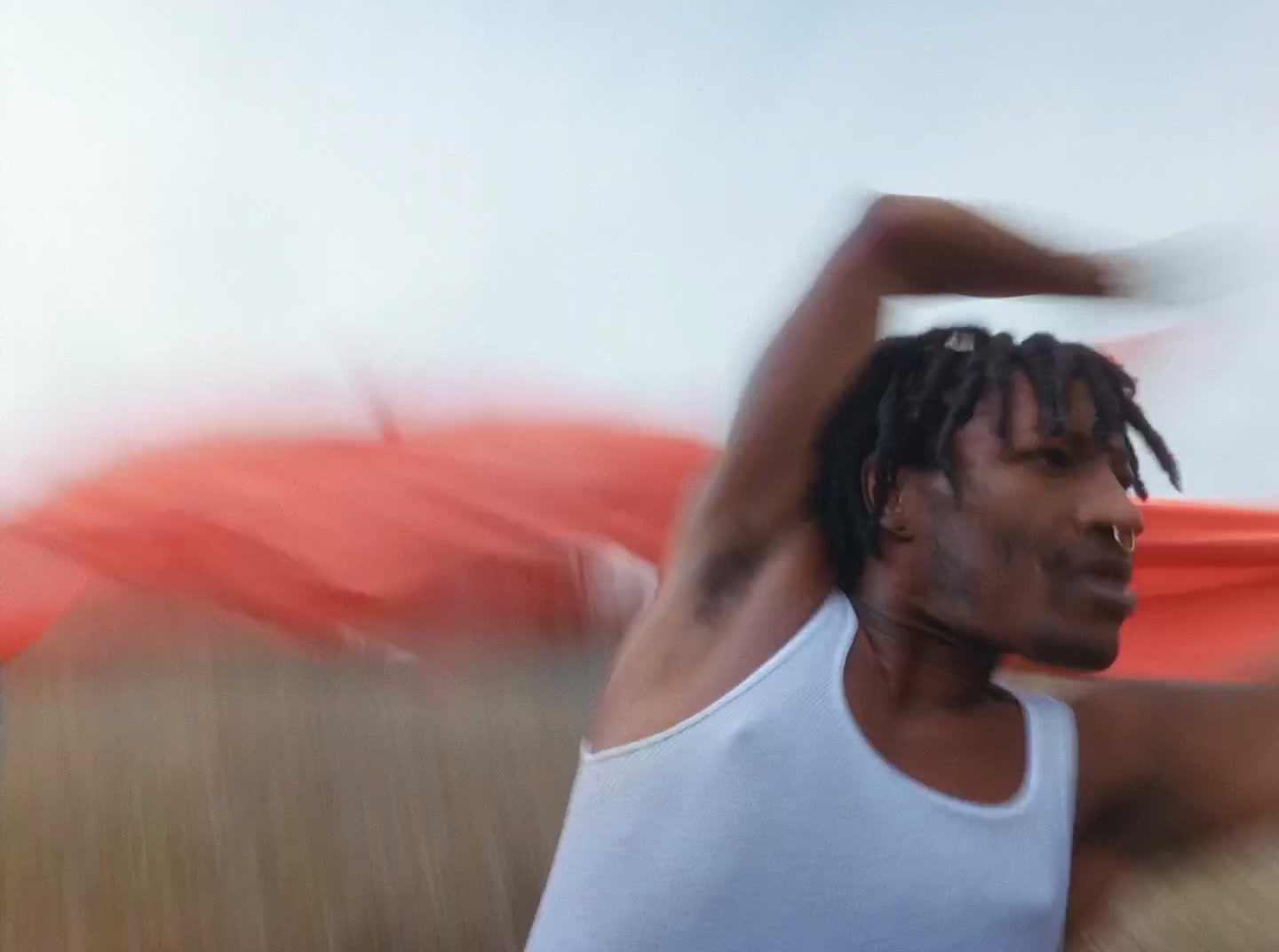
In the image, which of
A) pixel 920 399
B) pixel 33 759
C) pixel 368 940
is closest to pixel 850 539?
pixel 920 399

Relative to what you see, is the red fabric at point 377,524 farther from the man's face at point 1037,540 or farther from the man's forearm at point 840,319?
the man's face at point 1037,540

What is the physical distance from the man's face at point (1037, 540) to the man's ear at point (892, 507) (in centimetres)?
3

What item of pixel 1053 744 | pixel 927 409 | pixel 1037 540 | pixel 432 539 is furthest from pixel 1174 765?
pixel 432 539

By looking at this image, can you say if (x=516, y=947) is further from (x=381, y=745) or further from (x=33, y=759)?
(x=33, y=759)

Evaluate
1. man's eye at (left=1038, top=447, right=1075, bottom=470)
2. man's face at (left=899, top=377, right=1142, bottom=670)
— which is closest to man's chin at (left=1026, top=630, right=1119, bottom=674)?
man's face at (left=899, top=377, right=1142, bottom=670)

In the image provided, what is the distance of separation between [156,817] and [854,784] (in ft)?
1.90

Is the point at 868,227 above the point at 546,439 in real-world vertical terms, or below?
above

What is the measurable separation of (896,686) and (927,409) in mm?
204

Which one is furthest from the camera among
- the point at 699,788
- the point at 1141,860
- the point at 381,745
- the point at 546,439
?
the point at 546,439

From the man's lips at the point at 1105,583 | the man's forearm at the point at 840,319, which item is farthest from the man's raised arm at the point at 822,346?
the man's lips at the point at 1105,583

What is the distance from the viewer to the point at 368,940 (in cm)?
79

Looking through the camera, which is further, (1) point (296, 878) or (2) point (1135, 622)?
(2) point (1135, 622)

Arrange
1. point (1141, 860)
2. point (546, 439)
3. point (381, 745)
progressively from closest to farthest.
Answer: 1. point (1141, 860)
2. point (381, 745)
3. point (546, 439)

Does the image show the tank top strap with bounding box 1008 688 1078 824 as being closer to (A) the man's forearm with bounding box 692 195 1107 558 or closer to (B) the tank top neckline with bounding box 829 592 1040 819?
(B) the tank top neckline with bounding box 829 592 1040 819
